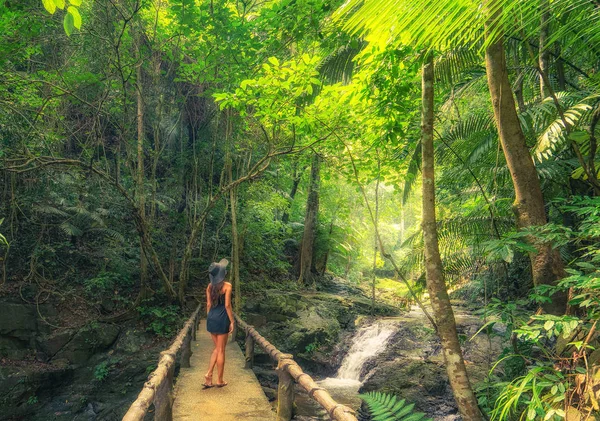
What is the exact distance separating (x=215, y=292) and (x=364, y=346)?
25.5ft

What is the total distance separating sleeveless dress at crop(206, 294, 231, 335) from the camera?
575 cm

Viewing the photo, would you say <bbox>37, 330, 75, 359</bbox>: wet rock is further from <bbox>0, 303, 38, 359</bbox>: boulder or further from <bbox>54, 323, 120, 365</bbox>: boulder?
<bbox>0, 303, 38, 359</bbox>: boulder

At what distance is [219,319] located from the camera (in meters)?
5.77

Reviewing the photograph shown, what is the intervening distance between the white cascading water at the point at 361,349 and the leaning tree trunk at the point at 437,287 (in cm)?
679

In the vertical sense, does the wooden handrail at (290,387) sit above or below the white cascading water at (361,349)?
above

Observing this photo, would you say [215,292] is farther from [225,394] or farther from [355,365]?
[355,365]

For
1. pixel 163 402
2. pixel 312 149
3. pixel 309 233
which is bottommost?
pixel 163 402

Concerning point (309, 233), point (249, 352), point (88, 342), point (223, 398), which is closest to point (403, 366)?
point (249, 352)

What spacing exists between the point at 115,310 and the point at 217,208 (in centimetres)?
539

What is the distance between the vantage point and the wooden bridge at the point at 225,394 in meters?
3.20

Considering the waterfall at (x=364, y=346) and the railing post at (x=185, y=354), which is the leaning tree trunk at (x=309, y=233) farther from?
the railing post at (x=185, y=354)

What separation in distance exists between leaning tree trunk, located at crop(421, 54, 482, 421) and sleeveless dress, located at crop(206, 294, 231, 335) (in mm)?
2926

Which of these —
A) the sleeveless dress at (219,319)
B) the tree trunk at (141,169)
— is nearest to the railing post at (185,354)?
the sleeveless dress at (219,319)

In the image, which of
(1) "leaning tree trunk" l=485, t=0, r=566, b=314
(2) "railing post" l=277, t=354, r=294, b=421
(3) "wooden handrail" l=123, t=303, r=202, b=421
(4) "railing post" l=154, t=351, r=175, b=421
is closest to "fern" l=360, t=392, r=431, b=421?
(3) "wooden handrail" l=123, t=303, r=202, b=421
